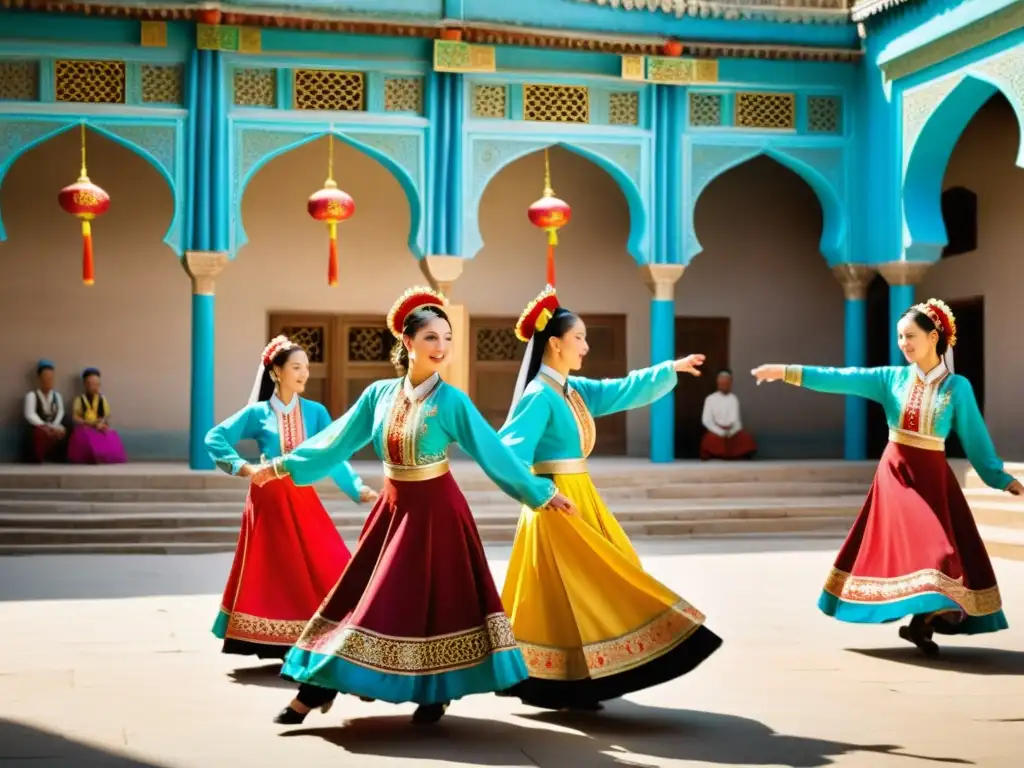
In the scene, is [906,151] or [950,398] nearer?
[950,398]

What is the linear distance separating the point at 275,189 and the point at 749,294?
17.0ft

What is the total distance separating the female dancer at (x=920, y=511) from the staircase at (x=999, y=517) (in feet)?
11.6

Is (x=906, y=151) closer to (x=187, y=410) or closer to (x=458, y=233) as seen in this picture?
(x=458, y=233)

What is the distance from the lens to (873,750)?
4.39 meters

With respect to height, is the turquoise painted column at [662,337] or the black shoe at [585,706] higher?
the turquoise painted column at [662,337]

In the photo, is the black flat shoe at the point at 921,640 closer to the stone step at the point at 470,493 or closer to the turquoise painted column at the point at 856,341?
the stone step at the point at 470,493

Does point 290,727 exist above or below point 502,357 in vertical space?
below

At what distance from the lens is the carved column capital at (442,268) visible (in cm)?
1279

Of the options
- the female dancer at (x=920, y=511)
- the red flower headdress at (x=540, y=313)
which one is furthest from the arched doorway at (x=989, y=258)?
the red flower headdress at (x=540, y=313)

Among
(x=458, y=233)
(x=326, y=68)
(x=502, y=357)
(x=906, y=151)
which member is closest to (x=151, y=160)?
(x=326, y=68)

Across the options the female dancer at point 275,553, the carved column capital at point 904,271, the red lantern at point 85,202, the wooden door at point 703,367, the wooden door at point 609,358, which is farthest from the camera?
the wooden door at point 703,367

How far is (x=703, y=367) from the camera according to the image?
15.8 metres

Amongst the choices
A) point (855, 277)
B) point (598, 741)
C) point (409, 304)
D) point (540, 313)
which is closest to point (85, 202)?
point (855, 277)

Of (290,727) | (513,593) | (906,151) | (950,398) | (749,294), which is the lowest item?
(290,727)
